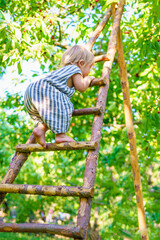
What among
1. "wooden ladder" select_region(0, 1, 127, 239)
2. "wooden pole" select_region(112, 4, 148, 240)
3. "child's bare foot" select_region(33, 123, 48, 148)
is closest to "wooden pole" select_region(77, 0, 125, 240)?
"wooden ladder" select_region(0, 1, 127, 239)

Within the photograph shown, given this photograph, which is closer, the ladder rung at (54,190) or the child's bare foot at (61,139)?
the ladder rung at (54,190)

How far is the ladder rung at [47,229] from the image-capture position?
1.20 meters

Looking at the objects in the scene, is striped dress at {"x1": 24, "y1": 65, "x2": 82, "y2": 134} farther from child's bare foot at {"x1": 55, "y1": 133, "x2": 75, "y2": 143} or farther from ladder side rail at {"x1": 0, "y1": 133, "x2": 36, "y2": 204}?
ladder side rail at {"x1": 0, "y1": 133, "x2": 36, "y2": 204}

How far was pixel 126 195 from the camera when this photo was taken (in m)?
6.14

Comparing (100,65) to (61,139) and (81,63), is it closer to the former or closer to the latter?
(81,63)

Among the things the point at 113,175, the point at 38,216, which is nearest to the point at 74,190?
the point at 113,175

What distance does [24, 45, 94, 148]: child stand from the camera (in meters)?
1.66

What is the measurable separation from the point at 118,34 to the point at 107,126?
2.30m

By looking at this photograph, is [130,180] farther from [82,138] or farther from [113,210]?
[82,138]

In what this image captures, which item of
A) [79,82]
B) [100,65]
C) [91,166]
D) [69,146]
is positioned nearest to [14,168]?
[69,146]

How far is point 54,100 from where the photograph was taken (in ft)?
5.51

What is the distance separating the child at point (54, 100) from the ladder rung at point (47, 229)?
525 millimetres

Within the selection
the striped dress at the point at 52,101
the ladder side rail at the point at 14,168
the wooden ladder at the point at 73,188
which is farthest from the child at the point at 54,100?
the ladder side rail at the point at 14,168

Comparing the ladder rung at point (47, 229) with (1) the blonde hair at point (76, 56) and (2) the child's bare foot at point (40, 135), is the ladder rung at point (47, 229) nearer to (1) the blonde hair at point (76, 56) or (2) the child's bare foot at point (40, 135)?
(2) the child's bare foot at point (40, 135)
